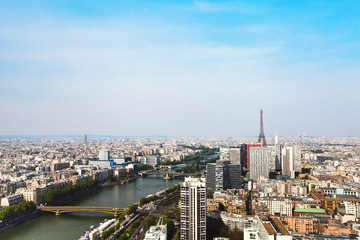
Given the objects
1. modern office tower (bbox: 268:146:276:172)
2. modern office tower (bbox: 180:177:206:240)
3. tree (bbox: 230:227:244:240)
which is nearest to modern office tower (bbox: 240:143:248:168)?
modern office tower (bbox: 268:146:276:172)

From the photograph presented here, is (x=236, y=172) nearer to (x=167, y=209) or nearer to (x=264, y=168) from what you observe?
(x=264, y=168)

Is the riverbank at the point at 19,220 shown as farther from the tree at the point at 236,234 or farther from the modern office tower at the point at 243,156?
the modern office tower at the point at 243,156

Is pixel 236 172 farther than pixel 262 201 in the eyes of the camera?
Yes

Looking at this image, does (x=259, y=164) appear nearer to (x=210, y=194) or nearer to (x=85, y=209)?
(x=210, y=194)

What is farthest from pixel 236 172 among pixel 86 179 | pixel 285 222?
pixel 86 179

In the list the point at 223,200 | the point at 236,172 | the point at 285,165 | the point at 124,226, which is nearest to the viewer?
the point at 124,226

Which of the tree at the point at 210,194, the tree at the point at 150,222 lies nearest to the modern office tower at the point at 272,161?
the tree at the point at 210,194

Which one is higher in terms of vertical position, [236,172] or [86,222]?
[236,172]
